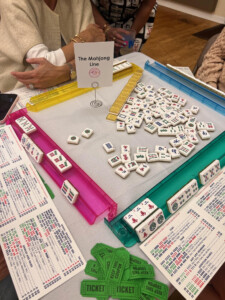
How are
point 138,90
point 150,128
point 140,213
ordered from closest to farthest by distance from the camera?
point 140,213 < point 150,128 < point 138,90

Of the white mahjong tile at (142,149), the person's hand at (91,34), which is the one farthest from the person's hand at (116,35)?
the white mahjong tile at (142,149)

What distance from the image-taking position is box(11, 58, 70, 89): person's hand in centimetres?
109

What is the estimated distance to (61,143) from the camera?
0.93 metres

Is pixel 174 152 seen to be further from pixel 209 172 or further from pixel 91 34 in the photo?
pixel 91 34

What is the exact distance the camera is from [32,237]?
64 centimetres

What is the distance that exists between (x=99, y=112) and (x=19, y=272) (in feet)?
2.40

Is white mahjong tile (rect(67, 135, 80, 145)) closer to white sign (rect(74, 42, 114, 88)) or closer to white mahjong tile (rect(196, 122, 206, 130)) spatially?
white sign (rect(74, 42, 114, 88))

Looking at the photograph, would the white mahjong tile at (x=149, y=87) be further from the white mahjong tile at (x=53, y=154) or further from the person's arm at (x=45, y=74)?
the white mahjong tile at (x=53, y=154)

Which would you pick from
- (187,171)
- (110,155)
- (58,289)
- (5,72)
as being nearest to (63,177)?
(110,155)

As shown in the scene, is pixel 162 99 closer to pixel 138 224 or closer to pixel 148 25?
pixel 138 224

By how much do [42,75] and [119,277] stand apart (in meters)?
0.95

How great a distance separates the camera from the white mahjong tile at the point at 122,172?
81 centimetres

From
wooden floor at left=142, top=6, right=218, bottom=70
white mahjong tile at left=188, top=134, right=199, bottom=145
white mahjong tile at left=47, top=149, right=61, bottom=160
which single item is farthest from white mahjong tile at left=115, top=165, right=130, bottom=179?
wooden floor at left=142, top=6, right=218, bottom=70

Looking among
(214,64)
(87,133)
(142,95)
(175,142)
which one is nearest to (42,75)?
(87,133)
